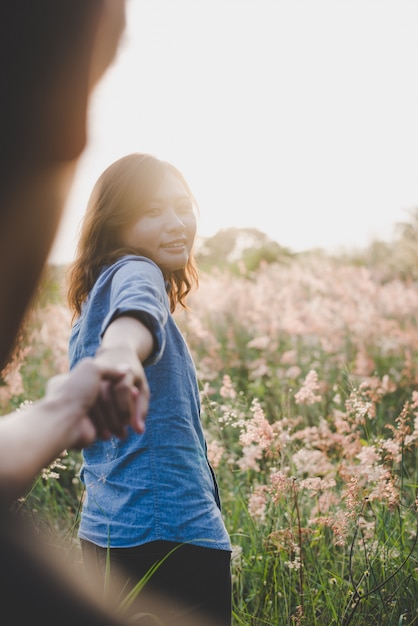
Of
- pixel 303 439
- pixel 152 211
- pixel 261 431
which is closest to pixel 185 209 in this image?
pixel 152 211

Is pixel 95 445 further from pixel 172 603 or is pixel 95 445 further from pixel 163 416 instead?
pixel 172 603

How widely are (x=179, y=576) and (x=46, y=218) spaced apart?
106cm

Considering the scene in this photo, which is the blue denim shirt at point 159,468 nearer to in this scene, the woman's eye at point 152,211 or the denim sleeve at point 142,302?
the denim sleeve at point 142,302

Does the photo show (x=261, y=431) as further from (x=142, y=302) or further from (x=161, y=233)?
(x=142, y=302)

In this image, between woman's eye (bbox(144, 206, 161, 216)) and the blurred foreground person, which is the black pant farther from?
woman's eye (bbox(144, 206, 161, 216))

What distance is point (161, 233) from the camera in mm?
1777

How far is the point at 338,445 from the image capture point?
2.93m

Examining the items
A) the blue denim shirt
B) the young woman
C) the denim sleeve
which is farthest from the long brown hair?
the denim sleeve

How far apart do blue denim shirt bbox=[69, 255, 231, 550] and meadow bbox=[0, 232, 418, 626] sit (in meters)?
0.34

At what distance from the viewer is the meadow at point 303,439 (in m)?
2.23

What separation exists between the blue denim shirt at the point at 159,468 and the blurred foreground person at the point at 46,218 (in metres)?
0.53

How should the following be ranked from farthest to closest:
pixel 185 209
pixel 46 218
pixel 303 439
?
pixel 303 439
pixel 185 209
pixel 46 218

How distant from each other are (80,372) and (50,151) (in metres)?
0.33

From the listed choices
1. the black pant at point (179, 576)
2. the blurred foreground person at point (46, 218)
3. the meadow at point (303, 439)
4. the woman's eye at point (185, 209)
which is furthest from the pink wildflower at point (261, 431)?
the blurred foreground person at point (46, 218)
